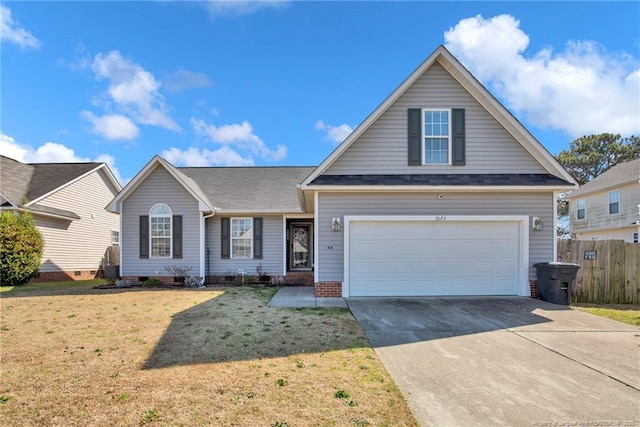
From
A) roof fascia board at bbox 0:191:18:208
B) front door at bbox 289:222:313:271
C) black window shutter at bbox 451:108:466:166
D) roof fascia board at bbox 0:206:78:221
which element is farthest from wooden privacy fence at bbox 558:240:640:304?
roof fascia board at bbox 0:191:18:208

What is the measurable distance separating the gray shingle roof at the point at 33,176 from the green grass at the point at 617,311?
20.2 metres

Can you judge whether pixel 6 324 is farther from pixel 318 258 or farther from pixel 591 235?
pixel 591 235

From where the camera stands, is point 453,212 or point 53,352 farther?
point 453,212

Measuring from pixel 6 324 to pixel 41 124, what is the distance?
1183cm

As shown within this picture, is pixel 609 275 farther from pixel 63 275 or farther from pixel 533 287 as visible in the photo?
pixel 63 275

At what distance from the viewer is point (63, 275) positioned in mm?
16703

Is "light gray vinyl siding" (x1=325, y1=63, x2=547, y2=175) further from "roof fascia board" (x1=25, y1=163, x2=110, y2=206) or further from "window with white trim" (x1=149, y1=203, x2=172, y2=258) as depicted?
"roof fascia board" (x1=25, y1=163, x2=110, y2=206)

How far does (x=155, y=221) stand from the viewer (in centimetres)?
1420

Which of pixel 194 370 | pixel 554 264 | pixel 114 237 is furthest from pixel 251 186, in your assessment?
pixel 194 370

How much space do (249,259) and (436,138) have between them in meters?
8.53

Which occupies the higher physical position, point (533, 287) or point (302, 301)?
point (533, 287)

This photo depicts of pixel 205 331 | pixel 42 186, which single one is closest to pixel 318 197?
pixel 205 331

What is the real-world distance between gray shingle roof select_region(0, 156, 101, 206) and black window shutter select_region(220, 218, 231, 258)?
8.45 m

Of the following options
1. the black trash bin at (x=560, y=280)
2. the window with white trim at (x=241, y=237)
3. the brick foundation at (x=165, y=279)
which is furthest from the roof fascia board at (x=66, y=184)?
the black trash bin at (x=560, y=280)
